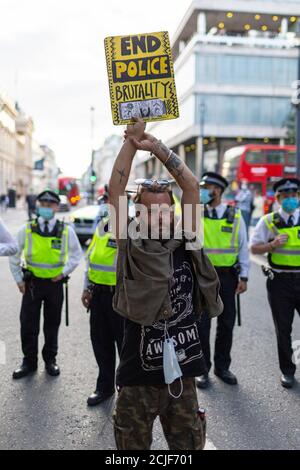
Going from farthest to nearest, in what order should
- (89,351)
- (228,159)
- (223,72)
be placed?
(223,72), (228,159), (89,351)

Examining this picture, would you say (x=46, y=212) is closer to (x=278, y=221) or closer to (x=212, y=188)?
(x=212, y=188)

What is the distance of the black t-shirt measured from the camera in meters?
2.30

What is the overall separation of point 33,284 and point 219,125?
41770mm

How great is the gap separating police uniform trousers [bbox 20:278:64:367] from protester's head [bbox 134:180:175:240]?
2.53 m

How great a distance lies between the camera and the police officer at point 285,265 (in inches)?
173

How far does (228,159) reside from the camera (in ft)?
92.9

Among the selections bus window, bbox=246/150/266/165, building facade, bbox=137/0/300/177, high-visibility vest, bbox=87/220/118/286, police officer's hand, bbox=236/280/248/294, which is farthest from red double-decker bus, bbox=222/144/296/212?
high-visibility vest, bbox=87/220/118/286

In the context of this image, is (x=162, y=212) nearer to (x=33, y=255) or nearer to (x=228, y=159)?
(x=33, y=255)

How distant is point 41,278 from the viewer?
184 inches

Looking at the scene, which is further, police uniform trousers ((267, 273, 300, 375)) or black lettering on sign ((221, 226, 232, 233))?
black lettering on sign ((221, 226, 232, 233))

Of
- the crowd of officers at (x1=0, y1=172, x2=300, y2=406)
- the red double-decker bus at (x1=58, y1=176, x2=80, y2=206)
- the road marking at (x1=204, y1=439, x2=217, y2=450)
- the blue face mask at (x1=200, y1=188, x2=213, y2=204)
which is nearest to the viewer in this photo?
the road marking at (x1=204, y1=439, x2=217, y2=450)

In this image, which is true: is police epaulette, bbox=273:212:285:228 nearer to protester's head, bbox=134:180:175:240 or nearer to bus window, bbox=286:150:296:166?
protester's head, bbox=134:180:175:240

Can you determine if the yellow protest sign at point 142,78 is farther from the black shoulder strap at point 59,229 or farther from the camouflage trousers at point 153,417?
the black shoulder strap at point 59,229
